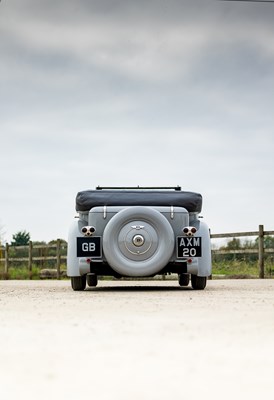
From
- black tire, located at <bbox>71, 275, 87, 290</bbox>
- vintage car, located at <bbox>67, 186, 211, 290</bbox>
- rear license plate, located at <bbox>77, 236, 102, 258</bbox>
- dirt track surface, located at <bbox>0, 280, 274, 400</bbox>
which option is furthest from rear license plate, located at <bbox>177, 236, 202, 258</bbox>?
dirt track surface, located at <bbox>0, 280, 274, 400</bbox>

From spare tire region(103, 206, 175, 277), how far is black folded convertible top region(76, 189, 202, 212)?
657mm

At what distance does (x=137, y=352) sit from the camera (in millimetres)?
5273

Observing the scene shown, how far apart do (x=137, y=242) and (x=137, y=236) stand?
9 cm

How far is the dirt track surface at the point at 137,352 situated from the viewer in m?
4.07

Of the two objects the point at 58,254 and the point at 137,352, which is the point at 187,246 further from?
the point at 58,254

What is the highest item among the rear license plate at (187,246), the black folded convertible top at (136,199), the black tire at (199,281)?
the black folded convertible top at (136,199)

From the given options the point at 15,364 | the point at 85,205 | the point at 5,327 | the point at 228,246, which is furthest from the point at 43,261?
the point at 15,364

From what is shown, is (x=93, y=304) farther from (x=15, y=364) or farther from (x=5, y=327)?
(x=15, y=364)

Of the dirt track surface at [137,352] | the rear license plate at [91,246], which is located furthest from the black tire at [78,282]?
the dirt track surface at [137,352]

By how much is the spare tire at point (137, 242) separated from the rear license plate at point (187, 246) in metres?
0.35

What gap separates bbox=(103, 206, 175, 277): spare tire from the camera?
1203 cm

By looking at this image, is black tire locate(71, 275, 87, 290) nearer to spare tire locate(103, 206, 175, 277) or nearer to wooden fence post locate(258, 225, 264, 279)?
spare tire locate(103, 206, 175, 277)

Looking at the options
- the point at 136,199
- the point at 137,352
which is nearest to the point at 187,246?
the point at 136,199

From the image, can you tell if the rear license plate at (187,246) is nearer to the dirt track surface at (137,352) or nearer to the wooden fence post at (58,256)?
the dirt track surface at (137,352)
